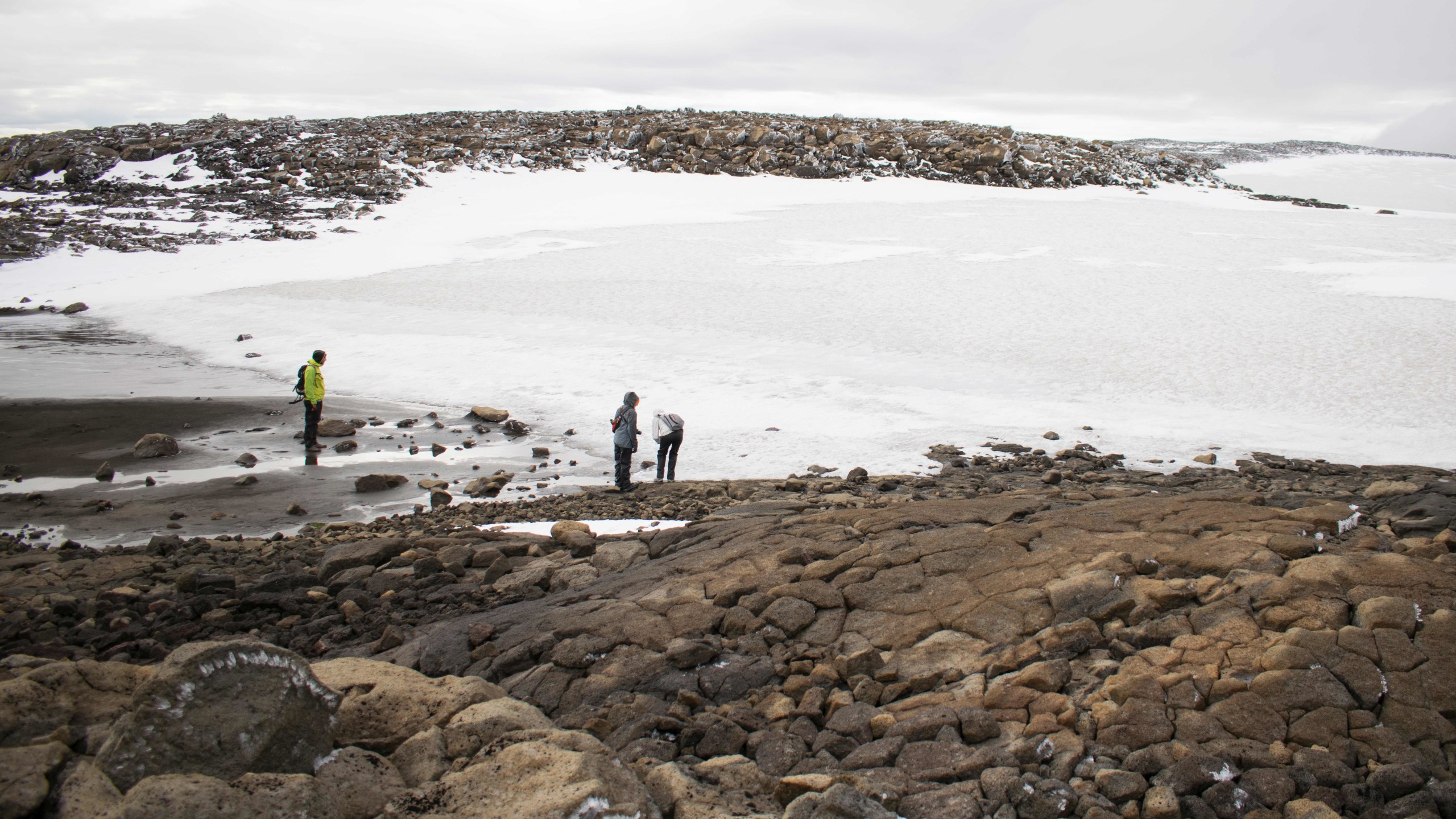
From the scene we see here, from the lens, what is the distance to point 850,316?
21.1 m

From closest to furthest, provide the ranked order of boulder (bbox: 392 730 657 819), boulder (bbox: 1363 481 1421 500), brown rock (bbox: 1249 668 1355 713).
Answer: boulder (bbox: 392 730 657 819), brown rock (bbox: 1249 668 1355 713), boulder (bbox: 1363 481 1421 500)

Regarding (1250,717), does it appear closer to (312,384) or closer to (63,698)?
(63,698)

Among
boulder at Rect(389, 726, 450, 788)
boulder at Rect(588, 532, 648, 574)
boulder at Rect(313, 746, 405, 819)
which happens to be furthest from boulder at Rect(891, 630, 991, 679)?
boulder at Rect(588, 532, 648, 574)

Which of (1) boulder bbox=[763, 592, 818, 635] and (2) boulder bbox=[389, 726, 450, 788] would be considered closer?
(2) boulder bbox=[389, 726, 450, 788]

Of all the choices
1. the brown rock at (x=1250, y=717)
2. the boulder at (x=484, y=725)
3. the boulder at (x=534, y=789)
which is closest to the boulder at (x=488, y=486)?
the boulder at (x=484, y=725)

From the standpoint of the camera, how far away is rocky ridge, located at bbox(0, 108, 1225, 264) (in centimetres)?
3228

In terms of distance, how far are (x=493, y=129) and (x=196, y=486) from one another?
4029cm

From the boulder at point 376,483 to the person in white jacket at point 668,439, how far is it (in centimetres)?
359

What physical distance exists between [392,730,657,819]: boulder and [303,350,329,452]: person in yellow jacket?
1029cm

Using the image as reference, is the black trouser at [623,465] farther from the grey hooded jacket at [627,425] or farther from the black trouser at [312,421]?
the black trouser at [312,421]

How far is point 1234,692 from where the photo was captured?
449cm

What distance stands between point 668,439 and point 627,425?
2.23 ft

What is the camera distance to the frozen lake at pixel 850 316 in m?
14.0

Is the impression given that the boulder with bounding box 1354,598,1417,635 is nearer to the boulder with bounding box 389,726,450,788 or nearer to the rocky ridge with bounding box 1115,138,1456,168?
the boulder with bounding box 389,726,450,788
